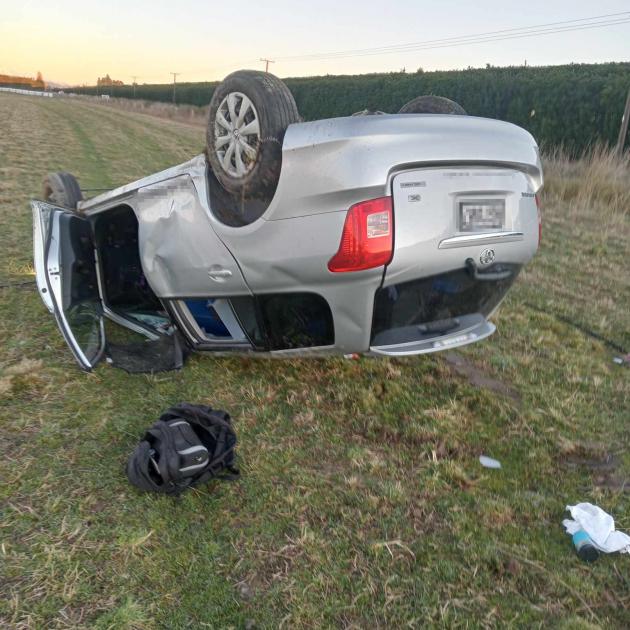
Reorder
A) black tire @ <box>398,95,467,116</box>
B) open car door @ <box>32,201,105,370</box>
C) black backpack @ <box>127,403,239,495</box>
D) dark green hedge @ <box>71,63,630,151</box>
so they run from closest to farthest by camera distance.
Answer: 1. black backpack @ <box>127,403,239,495</box>
2. open car door @ <box>32,201,105,370</box>
3. black tire @ <box>398,95,467,116</box>
4. dark green hedge @ <box>71,63,630,151</box>

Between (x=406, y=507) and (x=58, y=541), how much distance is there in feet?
4.55

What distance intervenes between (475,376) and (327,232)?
1703mm

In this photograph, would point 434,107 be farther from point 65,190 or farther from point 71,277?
point 65,190

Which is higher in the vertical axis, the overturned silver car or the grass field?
the overturned silver car

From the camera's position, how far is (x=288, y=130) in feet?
8.95

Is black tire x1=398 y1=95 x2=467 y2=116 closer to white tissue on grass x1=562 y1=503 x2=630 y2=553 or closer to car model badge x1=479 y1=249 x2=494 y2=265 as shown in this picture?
car model badge x1=479 y1=249 x2=494 y2=265

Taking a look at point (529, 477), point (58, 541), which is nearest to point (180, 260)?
point (58, 541)

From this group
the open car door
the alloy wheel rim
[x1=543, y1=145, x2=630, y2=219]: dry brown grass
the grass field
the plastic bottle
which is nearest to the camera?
the grass field

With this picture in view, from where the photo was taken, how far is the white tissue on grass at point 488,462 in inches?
114

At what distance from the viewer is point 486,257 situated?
2906 mm

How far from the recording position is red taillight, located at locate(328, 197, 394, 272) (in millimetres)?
2547

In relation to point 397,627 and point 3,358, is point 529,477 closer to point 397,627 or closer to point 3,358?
point 397,627

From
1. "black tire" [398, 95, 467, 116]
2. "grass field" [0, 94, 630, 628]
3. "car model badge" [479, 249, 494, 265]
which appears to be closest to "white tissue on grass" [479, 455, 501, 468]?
"grass field" [0, 94, 630, 628]

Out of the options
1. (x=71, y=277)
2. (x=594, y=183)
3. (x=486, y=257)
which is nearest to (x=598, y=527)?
(x=486, y=257)
